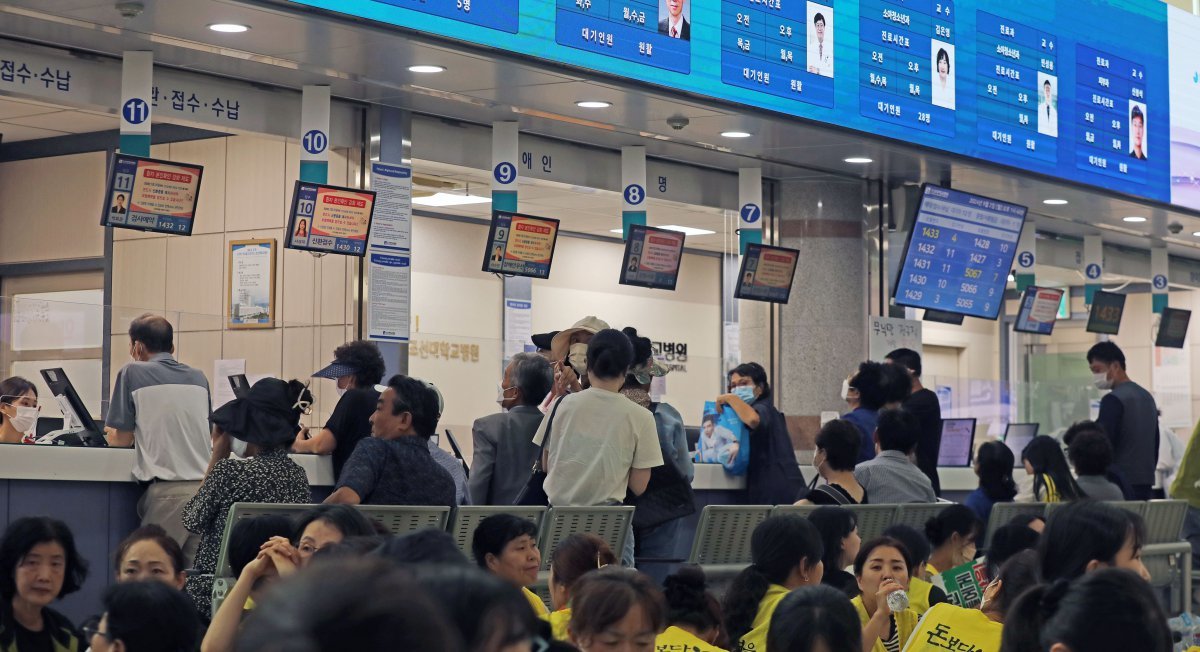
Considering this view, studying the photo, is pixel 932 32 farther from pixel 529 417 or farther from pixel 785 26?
pixel 529 417

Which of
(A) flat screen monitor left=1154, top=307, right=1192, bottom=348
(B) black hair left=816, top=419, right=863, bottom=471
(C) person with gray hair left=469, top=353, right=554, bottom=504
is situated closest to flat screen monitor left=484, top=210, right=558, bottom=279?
(C) person with gray hair left=469, top=353, right=554, bottom=504

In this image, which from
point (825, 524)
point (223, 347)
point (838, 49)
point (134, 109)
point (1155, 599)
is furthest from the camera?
point (838, 49)

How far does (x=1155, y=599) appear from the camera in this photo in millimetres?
2551

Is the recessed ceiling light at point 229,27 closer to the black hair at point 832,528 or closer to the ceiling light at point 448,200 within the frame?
the black hair at point 832,528

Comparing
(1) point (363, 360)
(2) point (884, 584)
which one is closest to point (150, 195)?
(1) point (363, 360)

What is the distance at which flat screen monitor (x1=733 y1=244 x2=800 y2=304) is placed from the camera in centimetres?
1097

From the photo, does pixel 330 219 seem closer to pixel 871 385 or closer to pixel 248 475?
pixel 871 385

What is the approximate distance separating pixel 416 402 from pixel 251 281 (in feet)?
20.3

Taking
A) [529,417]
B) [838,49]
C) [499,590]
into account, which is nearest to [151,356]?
[529,417]

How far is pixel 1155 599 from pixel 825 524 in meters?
2.79

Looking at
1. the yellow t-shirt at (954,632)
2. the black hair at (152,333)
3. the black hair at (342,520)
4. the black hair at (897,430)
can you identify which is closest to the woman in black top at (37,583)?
the black hair at (342,520)

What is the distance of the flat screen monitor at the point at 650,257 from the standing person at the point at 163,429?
4.20 meters

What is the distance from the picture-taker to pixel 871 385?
25.3 feet

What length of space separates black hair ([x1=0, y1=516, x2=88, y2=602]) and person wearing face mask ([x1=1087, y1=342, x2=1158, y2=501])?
7.34m
